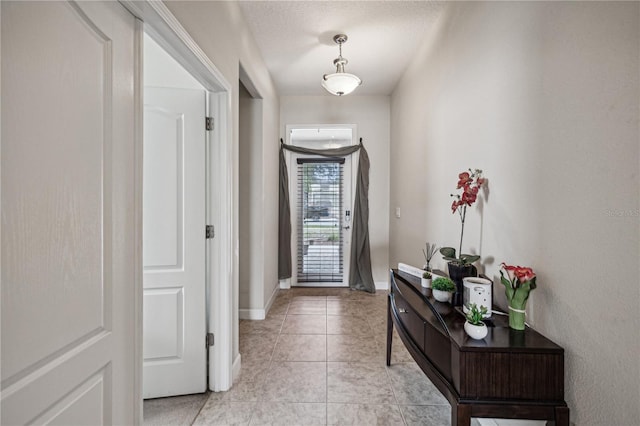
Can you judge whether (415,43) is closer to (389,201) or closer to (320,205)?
(389,201)

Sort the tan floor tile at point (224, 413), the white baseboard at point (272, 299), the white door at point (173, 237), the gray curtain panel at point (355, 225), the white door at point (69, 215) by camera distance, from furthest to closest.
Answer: the gray curtain panel at point (355, 225), the white baseboard at point (272, 299), the white door at point (173, 237), the tan floor tile at point (224, 413), the white door at point (69, 215)

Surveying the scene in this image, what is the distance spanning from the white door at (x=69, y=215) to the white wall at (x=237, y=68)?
50cm

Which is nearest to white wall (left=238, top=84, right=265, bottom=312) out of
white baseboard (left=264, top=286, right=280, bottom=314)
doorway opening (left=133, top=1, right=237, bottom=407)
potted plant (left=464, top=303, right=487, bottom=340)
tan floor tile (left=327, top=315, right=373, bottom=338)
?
white baseboard (left=264, top=286, right=280, bottom=314)

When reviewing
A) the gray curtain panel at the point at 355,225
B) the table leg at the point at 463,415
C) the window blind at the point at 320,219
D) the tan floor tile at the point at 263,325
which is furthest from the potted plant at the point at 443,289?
the window blind at the point at 320,219

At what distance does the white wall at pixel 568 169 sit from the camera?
0.88 meters

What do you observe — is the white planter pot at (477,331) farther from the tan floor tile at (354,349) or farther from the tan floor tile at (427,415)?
the tan floor tile at (354,349)

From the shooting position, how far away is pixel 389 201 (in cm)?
407

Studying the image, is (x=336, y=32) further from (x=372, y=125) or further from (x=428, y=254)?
(x=428, y=254)

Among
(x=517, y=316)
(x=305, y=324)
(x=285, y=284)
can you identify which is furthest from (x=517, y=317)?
(x=285, y=284)

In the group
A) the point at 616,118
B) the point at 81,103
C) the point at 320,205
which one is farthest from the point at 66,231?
the point at 320,205

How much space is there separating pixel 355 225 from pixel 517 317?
2.83 m

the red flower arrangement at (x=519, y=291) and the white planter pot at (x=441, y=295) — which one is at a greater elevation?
the red flower arrangement at (x=519, y=291)

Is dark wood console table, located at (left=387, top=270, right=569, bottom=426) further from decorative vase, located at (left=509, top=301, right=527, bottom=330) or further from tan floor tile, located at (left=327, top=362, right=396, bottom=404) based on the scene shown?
tan floor tile, located at (left=327, top=362, right=396, bottom=404)

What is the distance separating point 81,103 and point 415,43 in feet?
9.11
